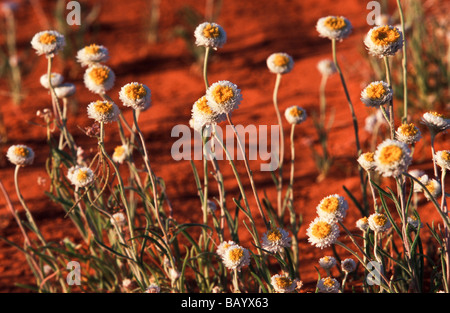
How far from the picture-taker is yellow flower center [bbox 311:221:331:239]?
5.91 ft

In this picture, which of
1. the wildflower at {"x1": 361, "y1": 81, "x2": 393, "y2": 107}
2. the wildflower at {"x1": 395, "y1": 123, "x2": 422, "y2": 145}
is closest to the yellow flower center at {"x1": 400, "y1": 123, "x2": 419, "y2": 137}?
the wildflower at {"x1": 395, "y1": 123, "x2": 422, "y2": 145}

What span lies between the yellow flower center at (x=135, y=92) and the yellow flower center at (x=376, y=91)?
831 millimetres

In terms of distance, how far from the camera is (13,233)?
3213 mm

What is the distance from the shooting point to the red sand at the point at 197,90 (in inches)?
133

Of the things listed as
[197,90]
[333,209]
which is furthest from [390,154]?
[197,90]

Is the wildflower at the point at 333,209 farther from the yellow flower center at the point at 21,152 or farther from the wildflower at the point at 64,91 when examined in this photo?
the wildflower at the point at 64,91

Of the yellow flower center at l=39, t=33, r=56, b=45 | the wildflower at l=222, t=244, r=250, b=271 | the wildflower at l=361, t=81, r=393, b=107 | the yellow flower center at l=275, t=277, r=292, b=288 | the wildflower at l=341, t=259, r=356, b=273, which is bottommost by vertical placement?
the yellow flower center at l=275, t=277, r=292, b=288

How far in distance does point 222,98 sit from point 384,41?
660 mm

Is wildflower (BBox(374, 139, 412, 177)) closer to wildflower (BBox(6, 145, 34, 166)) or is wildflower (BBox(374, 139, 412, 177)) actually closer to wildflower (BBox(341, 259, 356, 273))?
wildflower (BBox(341, 259, 356, 273))

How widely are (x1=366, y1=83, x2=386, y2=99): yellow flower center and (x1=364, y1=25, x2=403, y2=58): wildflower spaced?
0.46 ft

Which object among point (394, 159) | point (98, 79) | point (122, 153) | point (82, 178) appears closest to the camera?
point (394, 159)

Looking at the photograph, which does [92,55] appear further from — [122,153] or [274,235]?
[274,235]

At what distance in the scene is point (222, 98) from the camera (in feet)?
5.94
